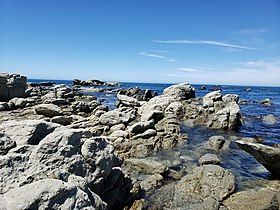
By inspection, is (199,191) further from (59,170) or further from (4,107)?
(4,107)

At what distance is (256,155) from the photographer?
14.5 meters

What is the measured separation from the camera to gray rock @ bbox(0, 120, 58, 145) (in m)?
9.60

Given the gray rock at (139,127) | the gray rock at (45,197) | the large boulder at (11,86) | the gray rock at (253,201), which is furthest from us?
the large boulder at (11,86)

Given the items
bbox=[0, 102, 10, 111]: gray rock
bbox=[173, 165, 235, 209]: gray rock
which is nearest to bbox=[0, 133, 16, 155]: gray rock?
bbox=[173, 165, 235, 209]: gray rock

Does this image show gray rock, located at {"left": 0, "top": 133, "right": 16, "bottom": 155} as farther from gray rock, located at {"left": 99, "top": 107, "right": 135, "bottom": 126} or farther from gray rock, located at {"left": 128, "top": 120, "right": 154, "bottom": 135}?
gray rock, located at {"left": 99, "top": 107, "right": 135, "bottom": 126}

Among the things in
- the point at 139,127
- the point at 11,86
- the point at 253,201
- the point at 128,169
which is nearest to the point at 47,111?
the point at 139,127

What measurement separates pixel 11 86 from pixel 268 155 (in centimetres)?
3890

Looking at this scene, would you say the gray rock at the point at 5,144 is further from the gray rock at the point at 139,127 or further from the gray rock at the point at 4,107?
the gray rock at the point at 4,107

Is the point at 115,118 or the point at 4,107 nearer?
the point at 115,118

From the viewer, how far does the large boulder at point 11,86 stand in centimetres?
4100

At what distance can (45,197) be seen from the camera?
6.40 meters

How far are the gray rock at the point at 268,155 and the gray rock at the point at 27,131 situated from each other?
9.90 meters

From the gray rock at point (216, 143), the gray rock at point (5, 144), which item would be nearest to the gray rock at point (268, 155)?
the gray rock at point (216, 143)

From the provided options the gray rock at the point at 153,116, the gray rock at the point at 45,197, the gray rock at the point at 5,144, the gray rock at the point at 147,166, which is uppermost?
the gray rock at the point at 5,144
